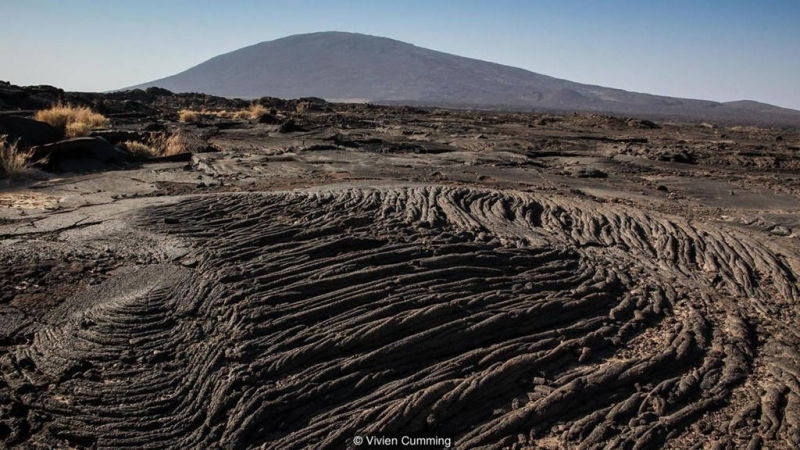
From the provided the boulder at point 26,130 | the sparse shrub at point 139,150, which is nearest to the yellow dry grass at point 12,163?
the boulder at point 26,130

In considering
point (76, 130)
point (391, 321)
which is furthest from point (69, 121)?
point (391, 321)

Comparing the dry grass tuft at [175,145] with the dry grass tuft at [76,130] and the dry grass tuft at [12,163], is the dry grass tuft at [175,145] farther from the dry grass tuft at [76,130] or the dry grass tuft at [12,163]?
the dry grass tuft at [12,163]

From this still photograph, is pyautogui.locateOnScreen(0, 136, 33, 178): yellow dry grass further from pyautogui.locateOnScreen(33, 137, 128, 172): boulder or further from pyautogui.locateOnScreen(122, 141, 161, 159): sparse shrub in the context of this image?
pyautogui.locateOnScreen(122, 141, 161, 159): sparse shrub

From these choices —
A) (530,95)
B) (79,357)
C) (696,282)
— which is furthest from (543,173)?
(530,95)

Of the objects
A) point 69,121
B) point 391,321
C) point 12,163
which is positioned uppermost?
point 69,121

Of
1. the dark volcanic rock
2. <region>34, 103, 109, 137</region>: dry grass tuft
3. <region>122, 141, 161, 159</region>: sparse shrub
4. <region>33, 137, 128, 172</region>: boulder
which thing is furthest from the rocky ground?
the dark volcanic rock

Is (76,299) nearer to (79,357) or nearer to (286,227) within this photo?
(79,357)

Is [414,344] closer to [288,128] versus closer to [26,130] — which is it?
[26,130]
